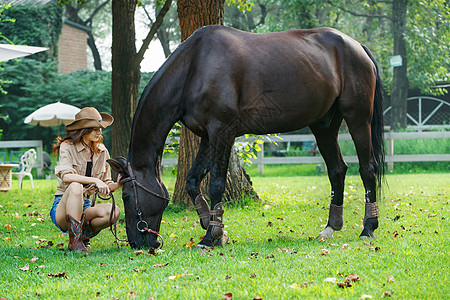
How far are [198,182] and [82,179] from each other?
1131 millimetres

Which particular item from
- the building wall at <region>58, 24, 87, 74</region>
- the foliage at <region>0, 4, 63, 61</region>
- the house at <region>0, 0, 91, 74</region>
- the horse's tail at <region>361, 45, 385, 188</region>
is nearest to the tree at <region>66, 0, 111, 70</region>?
the house at <region>0, 0, 91, 74</region>

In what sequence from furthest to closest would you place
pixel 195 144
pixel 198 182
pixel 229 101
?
pixel 195 144
pixel 198 182
pixel 229 101

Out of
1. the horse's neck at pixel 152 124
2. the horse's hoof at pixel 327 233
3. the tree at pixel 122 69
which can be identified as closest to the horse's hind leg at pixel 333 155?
the horse's hoof at pixel 327 233

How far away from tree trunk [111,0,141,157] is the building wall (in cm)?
1690

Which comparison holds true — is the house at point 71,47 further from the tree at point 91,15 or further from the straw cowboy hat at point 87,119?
the straw cowboy hat at point 87,119

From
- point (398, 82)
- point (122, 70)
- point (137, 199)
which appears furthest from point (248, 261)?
Answer: point (398, 82)

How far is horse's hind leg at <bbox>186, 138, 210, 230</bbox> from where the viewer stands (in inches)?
201

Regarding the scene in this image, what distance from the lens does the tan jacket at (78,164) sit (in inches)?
195

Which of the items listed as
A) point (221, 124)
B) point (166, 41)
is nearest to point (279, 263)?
point (221, 124)

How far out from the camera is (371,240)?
16.6 feet

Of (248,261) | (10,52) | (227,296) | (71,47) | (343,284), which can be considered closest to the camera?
(227,296)

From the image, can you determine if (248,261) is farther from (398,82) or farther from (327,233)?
(398,82)

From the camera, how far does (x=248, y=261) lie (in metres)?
4.18

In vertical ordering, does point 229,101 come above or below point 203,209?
above
